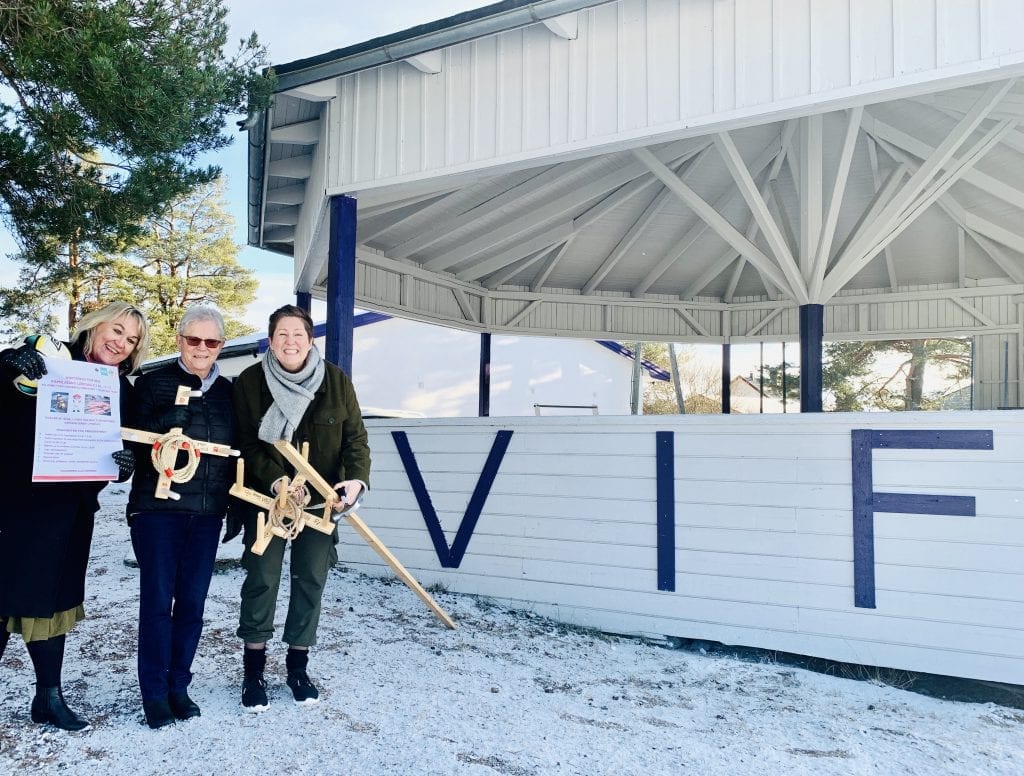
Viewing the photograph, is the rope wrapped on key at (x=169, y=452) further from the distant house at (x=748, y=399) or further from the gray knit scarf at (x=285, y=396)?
the distant house at (x=748, y=399)

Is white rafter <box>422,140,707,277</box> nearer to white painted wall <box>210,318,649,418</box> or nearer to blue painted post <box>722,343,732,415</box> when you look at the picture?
blue painted post <box>722,343,732,415</box>

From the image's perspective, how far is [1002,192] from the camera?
284 inches

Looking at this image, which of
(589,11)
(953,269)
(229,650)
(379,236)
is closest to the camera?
(229,650)

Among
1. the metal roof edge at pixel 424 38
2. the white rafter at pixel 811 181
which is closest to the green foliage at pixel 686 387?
the white rafter at pixel 811 181

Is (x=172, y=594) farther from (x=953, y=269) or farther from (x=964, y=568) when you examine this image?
(x=953, y=269)

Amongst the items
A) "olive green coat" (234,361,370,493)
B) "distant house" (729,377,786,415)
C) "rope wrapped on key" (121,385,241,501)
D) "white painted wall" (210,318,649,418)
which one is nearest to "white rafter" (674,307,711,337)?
"white painted wall" (210,318,649,418)

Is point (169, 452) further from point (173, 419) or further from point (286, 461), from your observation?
point (286, 461)

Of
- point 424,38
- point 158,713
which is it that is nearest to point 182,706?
point 158,713

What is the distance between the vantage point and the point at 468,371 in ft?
63.0

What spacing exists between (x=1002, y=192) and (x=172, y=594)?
8.06 meters

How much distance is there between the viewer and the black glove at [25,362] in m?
2.24

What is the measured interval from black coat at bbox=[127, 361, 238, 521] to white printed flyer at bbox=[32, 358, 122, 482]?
87mm

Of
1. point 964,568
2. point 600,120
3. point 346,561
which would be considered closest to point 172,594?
point 346,561

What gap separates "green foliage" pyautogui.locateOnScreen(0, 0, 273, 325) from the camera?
380 cm
